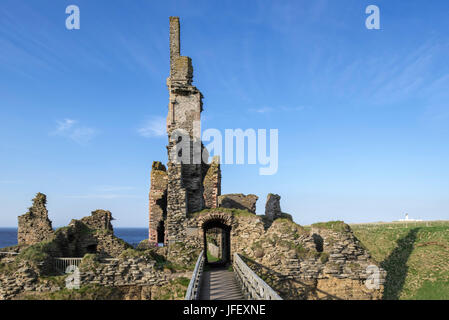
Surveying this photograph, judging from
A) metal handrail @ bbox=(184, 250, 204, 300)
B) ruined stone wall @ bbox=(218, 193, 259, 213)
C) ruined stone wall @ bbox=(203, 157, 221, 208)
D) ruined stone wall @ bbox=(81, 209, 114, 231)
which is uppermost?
ruined stone wall @ bbox=(203, 157, 221, 208)

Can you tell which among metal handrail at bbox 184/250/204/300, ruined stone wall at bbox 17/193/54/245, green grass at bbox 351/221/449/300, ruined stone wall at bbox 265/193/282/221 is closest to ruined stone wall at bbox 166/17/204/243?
ruined stone wall at bbox 265/193/282/221

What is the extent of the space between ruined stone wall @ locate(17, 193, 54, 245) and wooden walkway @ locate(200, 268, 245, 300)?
15415mm

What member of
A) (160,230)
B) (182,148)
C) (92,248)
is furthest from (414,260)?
(92,248)

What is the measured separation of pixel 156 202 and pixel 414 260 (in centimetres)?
2129

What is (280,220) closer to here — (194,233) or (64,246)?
(194,233)

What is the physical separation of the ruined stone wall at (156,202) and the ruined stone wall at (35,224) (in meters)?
7.95

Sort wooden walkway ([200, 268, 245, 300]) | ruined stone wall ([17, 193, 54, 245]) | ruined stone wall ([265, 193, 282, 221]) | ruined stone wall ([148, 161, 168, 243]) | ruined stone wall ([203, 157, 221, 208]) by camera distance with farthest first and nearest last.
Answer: ruined stone wall ([203, 157, 221, 208]) → ruined stone wall ([148, 161, 168, 243]) → ruined stone wall ([265, 193, 282, 221]) → ruined stone wall ([17, 193, 54, 245]) → wooden walkway ([200, 268, 245, 300])

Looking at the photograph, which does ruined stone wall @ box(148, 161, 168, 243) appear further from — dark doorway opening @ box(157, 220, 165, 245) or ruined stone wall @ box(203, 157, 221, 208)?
ruined stone wall @ box(203, 157, 221, 208)

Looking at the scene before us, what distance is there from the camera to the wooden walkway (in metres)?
12.0

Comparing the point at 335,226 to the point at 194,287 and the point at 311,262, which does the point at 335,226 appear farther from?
the point at 194,287

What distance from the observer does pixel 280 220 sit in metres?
19.2

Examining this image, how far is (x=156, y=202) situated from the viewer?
29.5 m

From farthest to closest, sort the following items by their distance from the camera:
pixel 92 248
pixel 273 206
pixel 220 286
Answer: pixel 273 206 → pixel 92 248 → pixel 220 286
